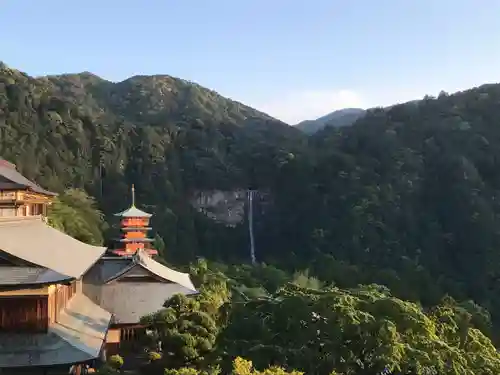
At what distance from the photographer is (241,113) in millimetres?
121438

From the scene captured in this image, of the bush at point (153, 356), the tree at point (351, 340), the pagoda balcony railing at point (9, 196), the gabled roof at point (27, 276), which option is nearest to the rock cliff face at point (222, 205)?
the pagoda balcony railing at point (9, 196)

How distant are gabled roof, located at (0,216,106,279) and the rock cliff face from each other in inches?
1878

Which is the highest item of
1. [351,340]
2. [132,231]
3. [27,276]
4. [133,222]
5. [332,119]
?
[332,119]

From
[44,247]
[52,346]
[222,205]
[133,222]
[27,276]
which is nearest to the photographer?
[27,276]

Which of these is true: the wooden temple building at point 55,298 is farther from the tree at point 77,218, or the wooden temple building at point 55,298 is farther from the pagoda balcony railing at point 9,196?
the tree at point 77,218

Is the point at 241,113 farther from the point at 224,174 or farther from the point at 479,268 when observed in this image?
the point at 479,268

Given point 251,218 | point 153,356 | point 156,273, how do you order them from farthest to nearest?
point 251,218 < point 156,273 < point 153,356

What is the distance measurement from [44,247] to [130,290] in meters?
6.07

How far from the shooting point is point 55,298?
491 inches

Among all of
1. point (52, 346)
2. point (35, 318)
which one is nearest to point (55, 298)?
point (35, 318)

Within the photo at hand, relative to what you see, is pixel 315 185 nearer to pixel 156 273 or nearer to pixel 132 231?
pixel 132 231

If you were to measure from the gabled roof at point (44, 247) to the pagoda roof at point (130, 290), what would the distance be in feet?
6.84

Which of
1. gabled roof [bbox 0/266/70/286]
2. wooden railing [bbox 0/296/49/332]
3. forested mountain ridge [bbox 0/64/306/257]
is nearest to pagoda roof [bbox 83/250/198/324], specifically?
wooden railing [bbox 0/296/49/332]

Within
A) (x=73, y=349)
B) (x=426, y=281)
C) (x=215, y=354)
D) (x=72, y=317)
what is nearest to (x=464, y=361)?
(x=215, y=354)
